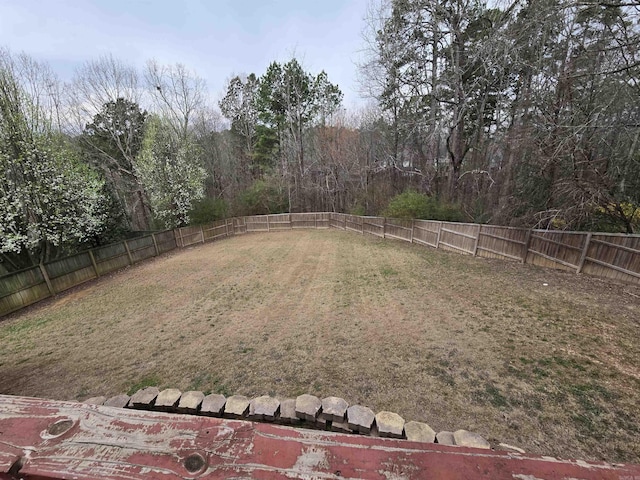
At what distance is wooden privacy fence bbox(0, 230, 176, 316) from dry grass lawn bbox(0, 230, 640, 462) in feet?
1.55

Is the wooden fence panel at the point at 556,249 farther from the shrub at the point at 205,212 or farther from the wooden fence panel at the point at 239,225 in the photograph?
the wooden fence panel at the point at 239,225

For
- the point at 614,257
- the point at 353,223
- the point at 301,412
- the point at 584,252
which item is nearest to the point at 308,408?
the point at 301,412

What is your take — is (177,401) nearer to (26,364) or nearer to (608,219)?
(26,364)

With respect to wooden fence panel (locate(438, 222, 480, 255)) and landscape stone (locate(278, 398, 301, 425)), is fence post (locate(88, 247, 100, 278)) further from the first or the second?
wooden fence panel (locate(438, 222, 480, 255))

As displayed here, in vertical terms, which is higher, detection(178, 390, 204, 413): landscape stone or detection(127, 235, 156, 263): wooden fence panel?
detection(178, 390, 204, 413): landscape stone

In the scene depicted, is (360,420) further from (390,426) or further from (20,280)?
(20,280)

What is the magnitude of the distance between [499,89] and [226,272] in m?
15.5

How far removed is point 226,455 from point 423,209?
12681mm

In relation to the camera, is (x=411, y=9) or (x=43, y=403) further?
(x=411, y=9)

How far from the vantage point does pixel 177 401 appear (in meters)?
2.08

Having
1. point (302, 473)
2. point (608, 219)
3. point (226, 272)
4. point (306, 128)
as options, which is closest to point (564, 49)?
point (608, 219)

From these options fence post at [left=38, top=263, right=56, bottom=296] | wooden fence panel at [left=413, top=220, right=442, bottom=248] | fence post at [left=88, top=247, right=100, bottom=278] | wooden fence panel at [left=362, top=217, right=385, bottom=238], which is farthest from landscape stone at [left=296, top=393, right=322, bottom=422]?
wooden fence panel at [left=362, top=217, right=385, bottom=238]

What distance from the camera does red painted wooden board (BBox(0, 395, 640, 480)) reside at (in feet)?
1.72

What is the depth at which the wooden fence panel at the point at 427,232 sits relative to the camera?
11055 millimetres
